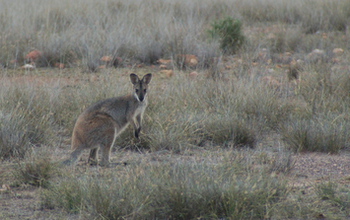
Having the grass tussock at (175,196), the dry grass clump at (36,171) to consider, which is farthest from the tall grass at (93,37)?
the grass tussock at (175,196)

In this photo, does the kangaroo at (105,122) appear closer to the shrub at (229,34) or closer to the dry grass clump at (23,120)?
the dry grass clump at (23,120)

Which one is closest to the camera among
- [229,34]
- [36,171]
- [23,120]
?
[36,171]

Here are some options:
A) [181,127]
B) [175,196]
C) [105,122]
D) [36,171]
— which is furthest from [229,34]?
[175,196]

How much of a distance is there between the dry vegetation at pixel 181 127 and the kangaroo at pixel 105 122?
0.27m

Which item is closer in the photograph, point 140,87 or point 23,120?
point 140,87

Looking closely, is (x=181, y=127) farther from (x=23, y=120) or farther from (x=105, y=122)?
(x=23, y=120)

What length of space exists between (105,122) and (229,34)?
7492mm

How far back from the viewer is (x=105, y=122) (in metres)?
6.11

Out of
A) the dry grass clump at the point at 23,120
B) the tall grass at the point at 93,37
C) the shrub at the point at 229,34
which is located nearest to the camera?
the dry grass clump at the point at 23,120

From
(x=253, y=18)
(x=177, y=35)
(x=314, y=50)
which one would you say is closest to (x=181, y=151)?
(x=177, y=35)

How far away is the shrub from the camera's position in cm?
1308

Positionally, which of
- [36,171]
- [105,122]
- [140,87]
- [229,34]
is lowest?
[229,34]

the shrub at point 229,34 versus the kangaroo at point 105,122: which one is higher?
the kangaroo at point 105,122

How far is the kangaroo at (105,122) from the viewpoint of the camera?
5.98 m
